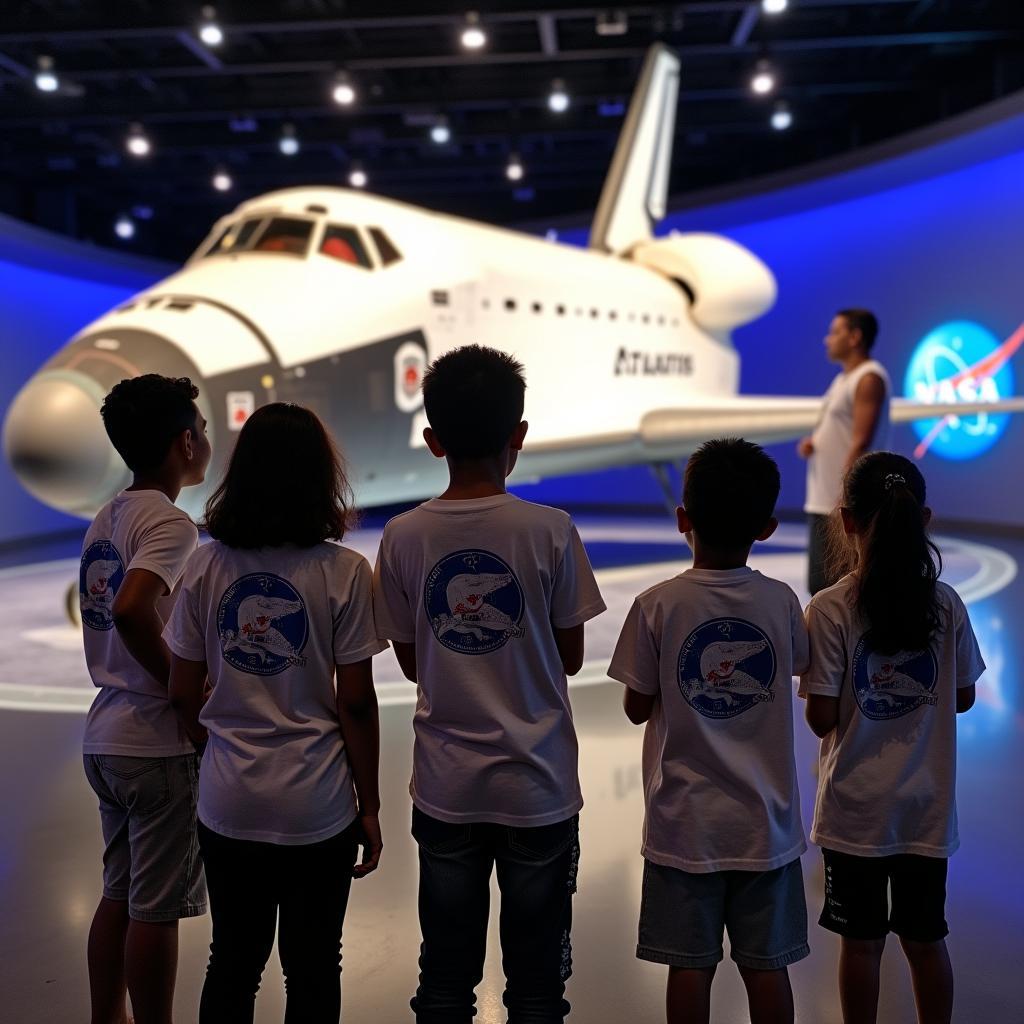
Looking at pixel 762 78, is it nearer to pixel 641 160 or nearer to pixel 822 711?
pixel 641 160

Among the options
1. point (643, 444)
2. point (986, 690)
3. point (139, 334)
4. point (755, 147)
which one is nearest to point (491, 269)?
point (643, 444)

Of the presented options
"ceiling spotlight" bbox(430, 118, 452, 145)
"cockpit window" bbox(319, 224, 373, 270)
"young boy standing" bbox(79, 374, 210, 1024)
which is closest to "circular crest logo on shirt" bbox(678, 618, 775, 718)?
"young boy standing" bbox(79, 374, 210, 1024)

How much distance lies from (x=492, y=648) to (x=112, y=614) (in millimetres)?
716

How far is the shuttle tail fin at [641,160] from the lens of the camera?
978cm

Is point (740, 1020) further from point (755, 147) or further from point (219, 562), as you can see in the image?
point (755, 147)

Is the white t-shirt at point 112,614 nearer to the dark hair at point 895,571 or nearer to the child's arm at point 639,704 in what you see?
the child's arm at point 639,704

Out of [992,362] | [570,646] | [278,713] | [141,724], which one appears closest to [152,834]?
[141,724]

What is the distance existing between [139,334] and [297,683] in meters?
4.03

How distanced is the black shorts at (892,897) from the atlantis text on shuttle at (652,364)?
6.83m

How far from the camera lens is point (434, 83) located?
11281 mm

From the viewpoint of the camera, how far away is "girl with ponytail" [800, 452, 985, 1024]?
1758mm

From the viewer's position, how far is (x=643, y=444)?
812 cm

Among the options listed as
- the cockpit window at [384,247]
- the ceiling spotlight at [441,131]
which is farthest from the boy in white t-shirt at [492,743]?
the ceiling spotlight at [441,131]

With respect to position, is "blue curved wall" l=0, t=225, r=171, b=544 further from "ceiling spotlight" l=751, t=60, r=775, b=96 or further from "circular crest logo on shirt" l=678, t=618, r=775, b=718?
"circular crest logo on shirt" l=678, t=618, r=775, b=718
